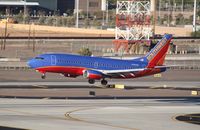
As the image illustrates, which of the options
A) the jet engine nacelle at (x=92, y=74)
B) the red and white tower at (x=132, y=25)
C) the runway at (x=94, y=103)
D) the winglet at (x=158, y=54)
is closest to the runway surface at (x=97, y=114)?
the runway at (x=94, y=103)

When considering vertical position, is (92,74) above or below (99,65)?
below

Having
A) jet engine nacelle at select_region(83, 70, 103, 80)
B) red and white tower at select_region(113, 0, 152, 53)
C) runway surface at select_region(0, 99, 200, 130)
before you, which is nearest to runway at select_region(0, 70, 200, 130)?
runway surface at select_region(0, 99, 200, 130)

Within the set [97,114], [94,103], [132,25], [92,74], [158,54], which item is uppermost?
[132,25]

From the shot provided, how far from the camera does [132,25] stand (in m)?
163

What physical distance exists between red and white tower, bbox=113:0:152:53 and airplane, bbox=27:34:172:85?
62244 millimetres

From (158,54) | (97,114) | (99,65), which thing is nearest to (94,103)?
(97,114)

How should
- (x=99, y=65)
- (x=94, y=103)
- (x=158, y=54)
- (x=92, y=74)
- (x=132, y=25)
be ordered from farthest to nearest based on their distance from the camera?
(x=132, y=25) → (x=99, y=65) → (x=158, y=54) → (x=92, y=74) → (x=94, y=103)

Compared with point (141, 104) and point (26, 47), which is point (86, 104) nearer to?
point (141, 104)

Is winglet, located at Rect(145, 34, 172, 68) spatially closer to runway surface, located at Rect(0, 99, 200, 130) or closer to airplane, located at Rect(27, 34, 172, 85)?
airplane, located at Rect(27, 34, 172, 85)

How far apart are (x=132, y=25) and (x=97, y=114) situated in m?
93.6

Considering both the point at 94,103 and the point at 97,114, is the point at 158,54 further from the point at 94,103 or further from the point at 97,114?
the point at 97,114

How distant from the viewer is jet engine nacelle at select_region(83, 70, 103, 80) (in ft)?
321

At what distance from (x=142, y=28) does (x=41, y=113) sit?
9479 centimetres

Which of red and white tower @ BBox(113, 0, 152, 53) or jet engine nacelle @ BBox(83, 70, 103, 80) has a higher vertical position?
red and white tower @ BBox(113, 0, 152, 53)
